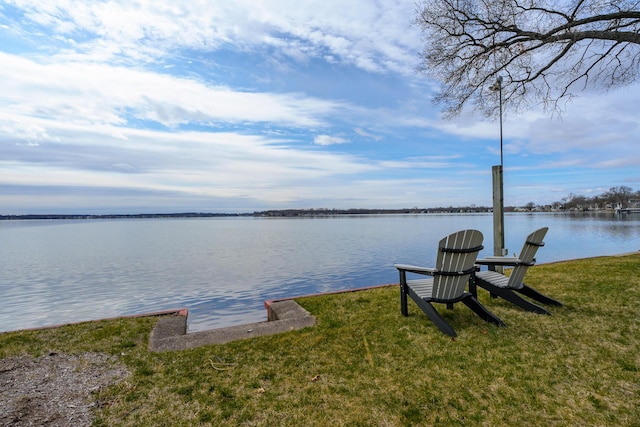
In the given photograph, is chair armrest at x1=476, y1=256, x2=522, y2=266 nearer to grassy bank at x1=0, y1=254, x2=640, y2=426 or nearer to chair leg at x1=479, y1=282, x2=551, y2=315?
chair leg at x1=479, y1=282, x2=551, y2=315

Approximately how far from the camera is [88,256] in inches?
886

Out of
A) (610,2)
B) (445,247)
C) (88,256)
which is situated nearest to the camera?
(445,247)

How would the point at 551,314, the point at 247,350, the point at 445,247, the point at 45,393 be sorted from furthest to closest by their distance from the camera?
1. the point at 551,314
2. the point at 445,247
3. the point at 247,350
4. the point at 45,393

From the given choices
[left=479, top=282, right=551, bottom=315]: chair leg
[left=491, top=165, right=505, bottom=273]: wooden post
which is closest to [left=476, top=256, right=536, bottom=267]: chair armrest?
[left=479, top=282, right=551, bottom=315]: chair leg

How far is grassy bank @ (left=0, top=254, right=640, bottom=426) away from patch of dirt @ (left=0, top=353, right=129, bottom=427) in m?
0.16

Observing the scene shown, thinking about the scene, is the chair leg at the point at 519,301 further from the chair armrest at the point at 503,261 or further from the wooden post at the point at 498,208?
the wooden post at the point at 498,208

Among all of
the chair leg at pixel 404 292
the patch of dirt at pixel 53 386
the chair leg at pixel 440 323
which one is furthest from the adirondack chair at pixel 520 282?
the patch of dirt at pixel 53 386

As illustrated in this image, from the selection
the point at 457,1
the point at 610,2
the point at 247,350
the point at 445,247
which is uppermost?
the point at 457,1

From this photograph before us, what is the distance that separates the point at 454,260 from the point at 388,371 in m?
1.58

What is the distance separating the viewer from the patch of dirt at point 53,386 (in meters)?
2.64

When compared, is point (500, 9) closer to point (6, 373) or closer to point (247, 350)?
point (247, 350)

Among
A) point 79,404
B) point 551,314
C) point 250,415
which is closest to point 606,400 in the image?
point 551,314

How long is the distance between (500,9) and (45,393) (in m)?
9.69

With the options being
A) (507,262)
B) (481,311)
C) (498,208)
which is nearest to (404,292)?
(481,311)
